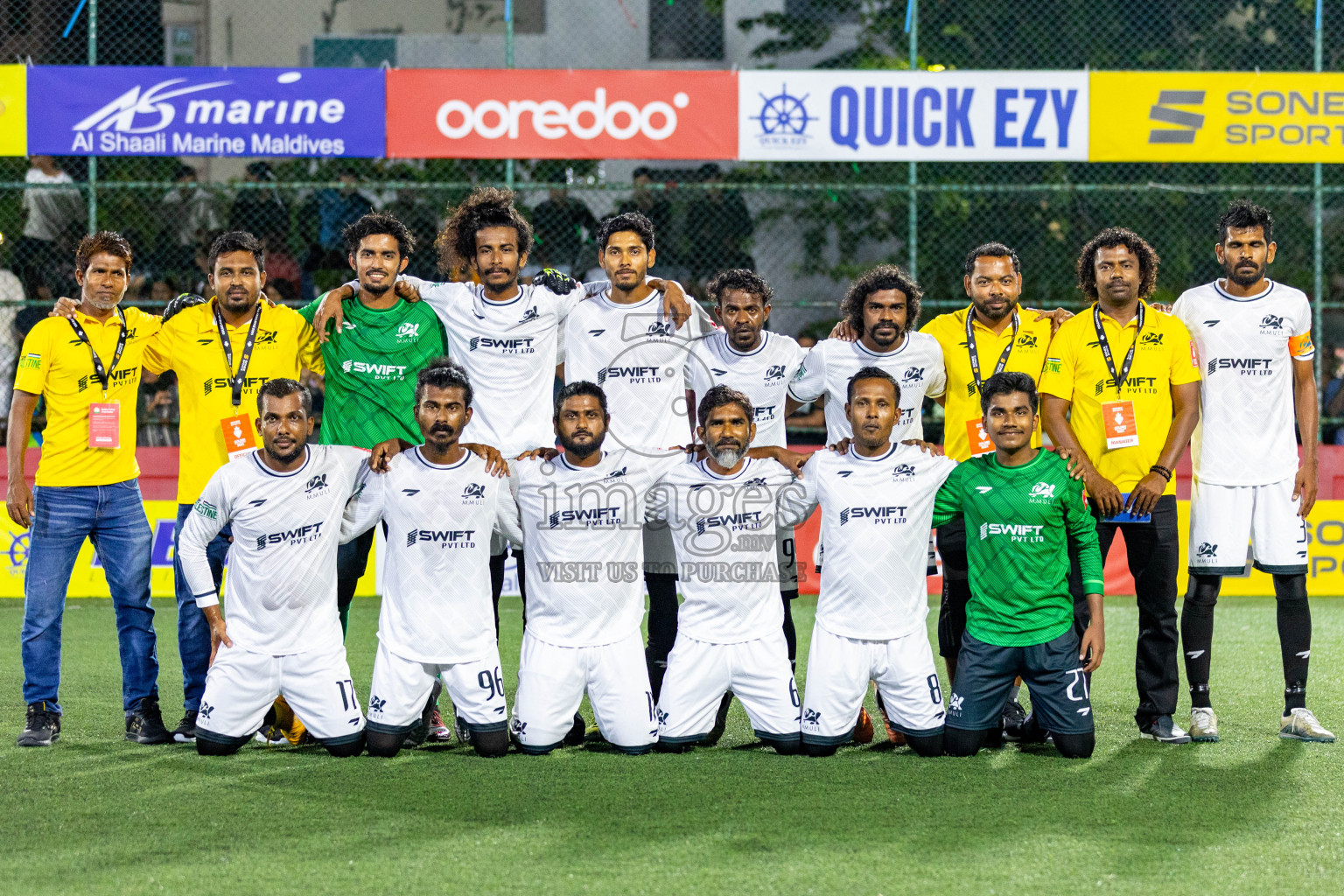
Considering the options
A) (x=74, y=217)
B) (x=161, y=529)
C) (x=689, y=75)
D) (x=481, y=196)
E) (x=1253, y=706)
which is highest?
(x=689, y=75)

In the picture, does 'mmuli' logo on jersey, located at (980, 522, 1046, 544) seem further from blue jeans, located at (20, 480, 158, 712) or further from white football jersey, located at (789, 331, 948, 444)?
blue jeans, located at (20, 480, 158, 712)

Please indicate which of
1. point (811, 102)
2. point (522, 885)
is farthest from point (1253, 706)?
point (811, 102)

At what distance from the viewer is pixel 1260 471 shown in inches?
246

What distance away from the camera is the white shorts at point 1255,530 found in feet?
20.5

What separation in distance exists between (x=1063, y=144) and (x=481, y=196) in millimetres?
6460

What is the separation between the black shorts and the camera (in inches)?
226

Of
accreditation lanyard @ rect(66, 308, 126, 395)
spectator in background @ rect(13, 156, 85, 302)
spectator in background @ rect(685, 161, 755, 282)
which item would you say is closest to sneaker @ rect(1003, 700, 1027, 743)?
accreditation lanyard @ rect(66, 308, 126, 395)

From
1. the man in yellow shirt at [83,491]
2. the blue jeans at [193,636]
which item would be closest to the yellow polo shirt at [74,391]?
the man in yellow shirt at [83,491]

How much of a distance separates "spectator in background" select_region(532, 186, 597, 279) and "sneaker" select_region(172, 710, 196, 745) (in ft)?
23.1

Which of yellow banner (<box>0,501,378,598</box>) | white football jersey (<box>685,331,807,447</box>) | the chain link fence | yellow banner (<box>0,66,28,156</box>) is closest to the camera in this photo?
white football jersey (<box>685,331,807,447</box>)

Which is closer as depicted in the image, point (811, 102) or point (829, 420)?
point (829, 420)

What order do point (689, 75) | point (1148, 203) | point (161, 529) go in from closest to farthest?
point (161, 529) < point (689, 75) < point (1148, 203)

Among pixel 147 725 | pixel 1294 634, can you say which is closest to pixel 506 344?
pixel 147 725

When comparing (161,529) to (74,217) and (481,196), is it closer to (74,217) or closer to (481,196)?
(74,217)
